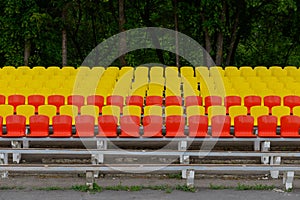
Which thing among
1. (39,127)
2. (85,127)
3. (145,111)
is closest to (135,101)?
(145,111)

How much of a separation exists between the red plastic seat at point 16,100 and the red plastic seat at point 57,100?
72 cm

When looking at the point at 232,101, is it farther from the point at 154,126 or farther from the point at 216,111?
the point at 154,126

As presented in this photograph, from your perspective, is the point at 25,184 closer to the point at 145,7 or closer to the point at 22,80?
the point at 22,80

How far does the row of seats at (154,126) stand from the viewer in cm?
1020

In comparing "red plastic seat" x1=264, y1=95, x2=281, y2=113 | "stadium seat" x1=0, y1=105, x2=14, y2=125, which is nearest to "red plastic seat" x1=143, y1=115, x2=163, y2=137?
"stadium seat" x1=0, y1=105, x2=14, y2=125

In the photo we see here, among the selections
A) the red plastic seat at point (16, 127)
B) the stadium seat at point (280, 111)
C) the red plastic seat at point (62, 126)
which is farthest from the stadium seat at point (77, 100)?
the stadium seat at point (280, 111)

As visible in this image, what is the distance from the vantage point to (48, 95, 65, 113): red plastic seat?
12172 millimetres

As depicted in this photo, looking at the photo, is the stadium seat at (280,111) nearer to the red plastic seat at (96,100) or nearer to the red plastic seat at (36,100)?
the red plastic seat at (96,100)

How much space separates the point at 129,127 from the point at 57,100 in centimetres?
273

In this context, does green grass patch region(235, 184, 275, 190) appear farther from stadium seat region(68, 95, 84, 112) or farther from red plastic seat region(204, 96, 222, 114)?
stadium seat region(68, 95, 84, 112)

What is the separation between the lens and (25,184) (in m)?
9.28

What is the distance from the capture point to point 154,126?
33.5 feet

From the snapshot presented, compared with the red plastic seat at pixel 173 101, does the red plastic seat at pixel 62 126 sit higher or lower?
lower

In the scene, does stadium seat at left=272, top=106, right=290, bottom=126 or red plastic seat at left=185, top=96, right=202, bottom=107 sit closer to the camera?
stadium seat at left=272, top=106, right=290, bottom=126
